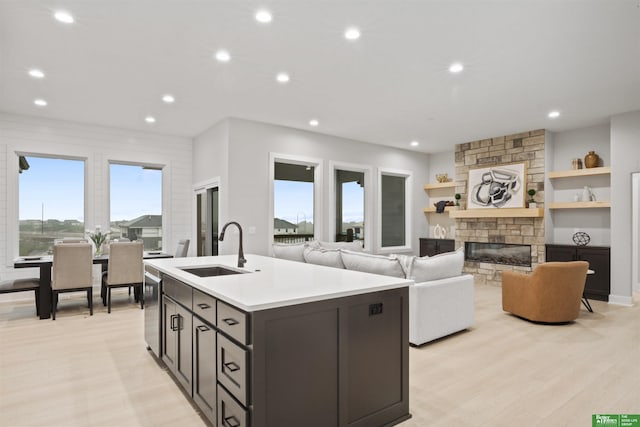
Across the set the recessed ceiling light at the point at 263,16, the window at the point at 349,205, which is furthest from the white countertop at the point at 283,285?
the window at the point at 349,205

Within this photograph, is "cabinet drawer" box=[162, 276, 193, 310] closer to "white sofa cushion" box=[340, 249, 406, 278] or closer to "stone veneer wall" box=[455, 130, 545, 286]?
"white sofa cushion" box=[340, 249, 406, 278]

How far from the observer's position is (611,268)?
5.89 m

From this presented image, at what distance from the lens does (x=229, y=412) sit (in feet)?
6.23

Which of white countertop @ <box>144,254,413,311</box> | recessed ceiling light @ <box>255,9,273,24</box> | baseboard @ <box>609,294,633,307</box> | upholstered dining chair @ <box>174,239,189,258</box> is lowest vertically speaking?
baseboard @ <box>609,294,633,307</box>

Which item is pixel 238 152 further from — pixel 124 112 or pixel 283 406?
pixel 283 406

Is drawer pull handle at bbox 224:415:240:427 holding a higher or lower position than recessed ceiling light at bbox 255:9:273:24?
lower

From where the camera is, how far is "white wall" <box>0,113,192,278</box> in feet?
19.0

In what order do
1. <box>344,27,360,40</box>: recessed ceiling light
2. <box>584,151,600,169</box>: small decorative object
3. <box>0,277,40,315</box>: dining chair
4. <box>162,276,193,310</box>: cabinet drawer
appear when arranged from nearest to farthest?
1. <box>162,276,193,310</box>: cabinet drawer
2. <box>344,27,360,40</box>: recessed ceiling light
3. <box>0,277,40,315</box>: dining chair
4. <box>584,151,600,169</box>: small decorative object

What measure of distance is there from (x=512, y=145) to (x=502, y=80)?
3226 mm

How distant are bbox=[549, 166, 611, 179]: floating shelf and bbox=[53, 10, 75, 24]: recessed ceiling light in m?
7.51

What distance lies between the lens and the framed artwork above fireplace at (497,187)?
6992 mm

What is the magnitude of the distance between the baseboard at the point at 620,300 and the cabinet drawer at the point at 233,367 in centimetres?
648

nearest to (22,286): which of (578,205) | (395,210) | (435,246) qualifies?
(395,210)

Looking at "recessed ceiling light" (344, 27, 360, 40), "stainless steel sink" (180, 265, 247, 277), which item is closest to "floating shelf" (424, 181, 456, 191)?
"recessed ceiling light" (344, 27, 360, 40)
